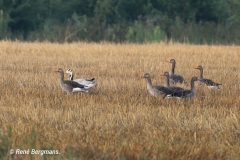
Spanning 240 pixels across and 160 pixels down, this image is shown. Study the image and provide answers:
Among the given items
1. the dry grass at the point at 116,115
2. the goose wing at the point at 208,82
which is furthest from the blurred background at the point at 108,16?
the goose wing at the point at 208,82

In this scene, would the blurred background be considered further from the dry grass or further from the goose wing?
the goose wing

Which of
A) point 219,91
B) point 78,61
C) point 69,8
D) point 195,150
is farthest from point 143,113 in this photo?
point 69,8

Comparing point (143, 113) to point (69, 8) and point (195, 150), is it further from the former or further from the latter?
point (69, 8)

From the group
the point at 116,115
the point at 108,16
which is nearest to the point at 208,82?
the point at 116,115

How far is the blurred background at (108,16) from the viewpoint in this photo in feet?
113

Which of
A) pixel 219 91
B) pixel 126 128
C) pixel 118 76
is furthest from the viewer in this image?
pixel 118 76

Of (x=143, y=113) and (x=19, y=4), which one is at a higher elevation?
(x=19, y=4)

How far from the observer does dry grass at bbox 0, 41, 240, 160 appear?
7.36 metres

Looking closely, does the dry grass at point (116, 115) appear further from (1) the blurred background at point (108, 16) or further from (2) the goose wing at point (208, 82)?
(1) the blurred background at point (108, 16)

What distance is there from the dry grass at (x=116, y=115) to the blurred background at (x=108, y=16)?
49.1 ft

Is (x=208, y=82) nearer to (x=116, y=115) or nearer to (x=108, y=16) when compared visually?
(x=116, y=115)

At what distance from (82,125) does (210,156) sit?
7.54 feet

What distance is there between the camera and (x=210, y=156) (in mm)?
7359

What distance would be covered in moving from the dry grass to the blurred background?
15.0 meters
